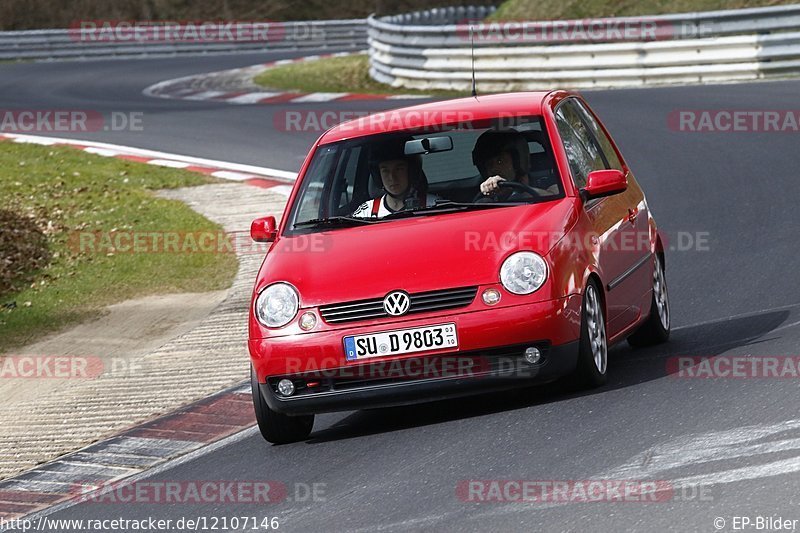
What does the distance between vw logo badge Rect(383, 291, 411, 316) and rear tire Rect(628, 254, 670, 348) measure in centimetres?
212

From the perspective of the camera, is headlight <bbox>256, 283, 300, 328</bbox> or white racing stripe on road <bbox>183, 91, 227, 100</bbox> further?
white racing stripe on road <bbox>183, 91, 227, 100</bbox>

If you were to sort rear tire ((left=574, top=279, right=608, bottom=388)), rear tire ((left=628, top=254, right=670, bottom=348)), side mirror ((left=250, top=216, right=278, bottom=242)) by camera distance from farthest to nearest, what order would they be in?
rear tire ((left=628, top=254, right=670, bottom=348)) → side mirror ((left=250, top=216, right=278, bottom=242)) → rear tire ((left=574, top=279, right=608, bottom=388))

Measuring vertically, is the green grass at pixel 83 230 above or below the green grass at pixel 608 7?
above

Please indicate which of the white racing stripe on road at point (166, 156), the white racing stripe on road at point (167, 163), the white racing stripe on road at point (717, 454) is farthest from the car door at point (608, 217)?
the white racing stripe on road at point (167, 163)

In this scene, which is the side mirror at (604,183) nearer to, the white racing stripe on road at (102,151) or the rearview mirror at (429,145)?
the rearview mirror at (429,145)

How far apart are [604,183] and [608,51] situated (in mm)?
15211

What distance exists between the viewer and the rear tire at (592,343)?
7.18 m

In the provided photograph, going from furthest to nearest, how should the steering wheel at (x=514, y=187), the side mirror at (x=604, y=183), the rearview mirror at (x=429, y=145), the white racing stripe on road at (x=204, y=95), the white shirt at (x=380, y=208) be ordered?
the white racing stripe on road at (x=204, y=95), the rearview mirror at (x=429, y=145), the white shirt at (x=380, y=208), the steering wheel at (x=514, y=187), the side mirror at (x=604, y=183)

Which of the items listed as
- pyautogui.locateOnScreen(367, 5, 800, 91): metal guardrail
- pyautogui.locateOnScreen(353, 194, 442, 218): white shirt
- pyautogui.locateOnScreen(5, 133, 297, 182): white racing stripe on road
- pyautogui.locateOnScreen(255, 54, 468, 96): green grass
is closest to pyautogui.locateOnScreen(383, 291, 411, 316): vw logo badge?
pyautogui.locateOnScreen(353, 194, 442, 218): white shirt

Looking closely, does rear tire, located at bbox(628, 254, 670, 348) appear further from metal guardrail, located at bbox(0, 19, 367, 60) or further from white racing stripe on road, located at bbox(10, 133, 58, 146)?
metal guardrail, located at bbox(0, 19, 367, 60)

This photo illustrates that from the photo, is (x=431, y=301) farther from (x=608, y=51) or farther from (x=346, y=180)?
(x=608, y=51)

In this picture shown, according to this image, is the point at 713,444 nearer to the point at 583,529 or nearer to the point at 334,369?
the point at 583,529

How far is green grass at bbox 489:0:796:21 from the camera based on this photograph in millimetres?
27656

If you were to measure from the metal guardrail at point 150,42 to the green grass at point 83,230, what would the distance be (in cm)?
1744
